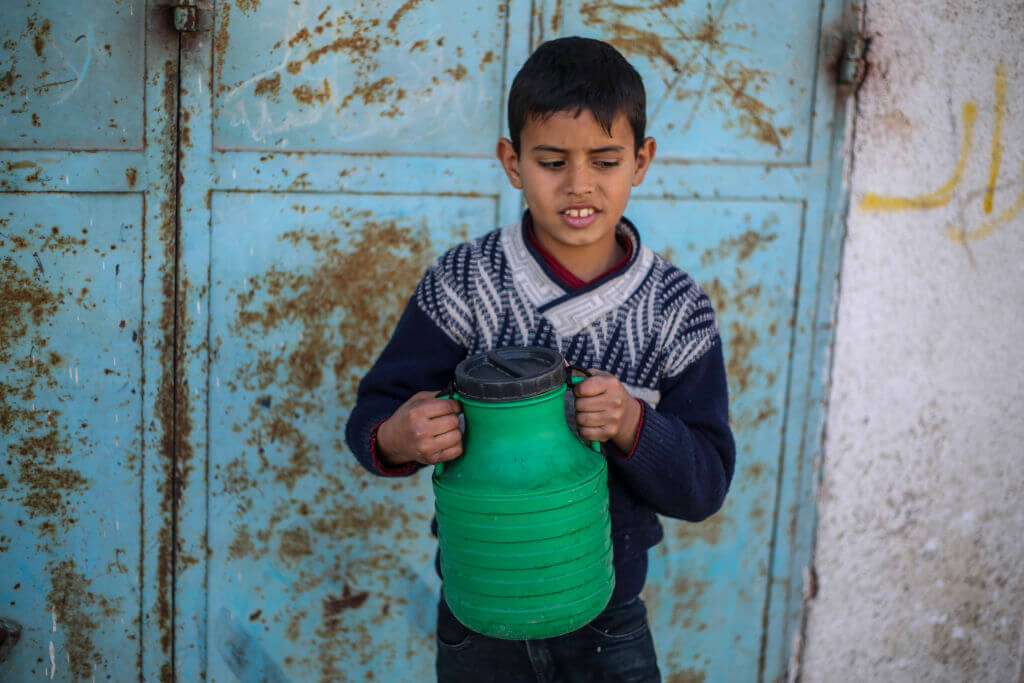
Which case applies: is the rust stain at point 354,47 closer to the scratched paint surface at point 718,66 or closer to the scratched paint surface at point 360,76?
the scratched paint surface at point 360,76

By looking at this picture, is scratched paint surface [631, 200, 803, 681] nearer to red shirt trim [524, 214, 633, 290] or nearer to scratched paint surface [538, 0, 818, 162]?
scratched paint surface [538, 0, 818, 162]

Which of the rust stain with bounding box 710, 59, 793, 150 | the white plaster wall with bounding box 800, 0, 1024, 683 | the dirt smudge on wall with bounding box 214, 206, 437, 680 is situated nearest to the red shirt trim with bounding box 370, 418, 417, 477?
the dirt smudge on wall with bounding box 214, 206, 437, 680

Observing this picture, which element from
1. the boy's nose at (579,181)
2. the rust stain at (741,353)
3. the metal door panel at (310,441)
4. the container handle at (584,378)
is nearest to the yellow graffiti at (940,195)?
the rust stain at (741,353)

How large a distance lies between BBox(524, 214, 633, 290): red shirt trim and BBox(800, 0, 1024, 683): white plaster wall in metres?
1.12

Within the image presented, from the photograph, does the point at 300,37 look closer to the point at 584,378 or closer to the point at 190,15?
the point at 190,15

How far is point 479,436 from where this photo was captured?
1372 mm

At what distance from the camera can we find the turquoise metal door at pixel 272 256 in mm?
2057

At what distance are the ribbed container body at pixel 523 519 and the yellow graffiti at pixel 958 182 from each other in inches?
59.7

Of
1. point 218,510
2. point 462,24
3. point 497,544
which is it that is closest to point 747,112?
point 462,24

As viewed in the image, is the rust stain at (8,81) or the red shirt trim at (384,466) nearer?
the red shirt trim at (384,466)

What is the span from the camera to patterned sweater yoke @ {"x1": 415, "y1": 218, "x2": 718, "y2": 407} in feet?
5.17

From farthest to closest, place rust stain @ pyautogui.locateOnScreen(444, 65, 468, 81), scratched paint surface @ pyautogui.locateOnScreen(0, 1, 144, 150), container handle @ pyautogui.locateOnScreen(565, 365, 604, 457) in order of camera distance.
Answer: rust stain @ pyautogui.locateOnScreen(444, 65, 468, 81), scratched paint surface @ pyautogui.locateOnScreen(0, 1, 144, 150), container handle @ pyautogui.locateOnScreen(565, 365, 604, 457)

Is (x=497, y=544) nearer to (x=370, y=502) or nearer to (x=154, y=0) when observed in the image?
(x=370, y=502)

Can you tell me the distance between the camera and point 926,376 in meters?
2.63
